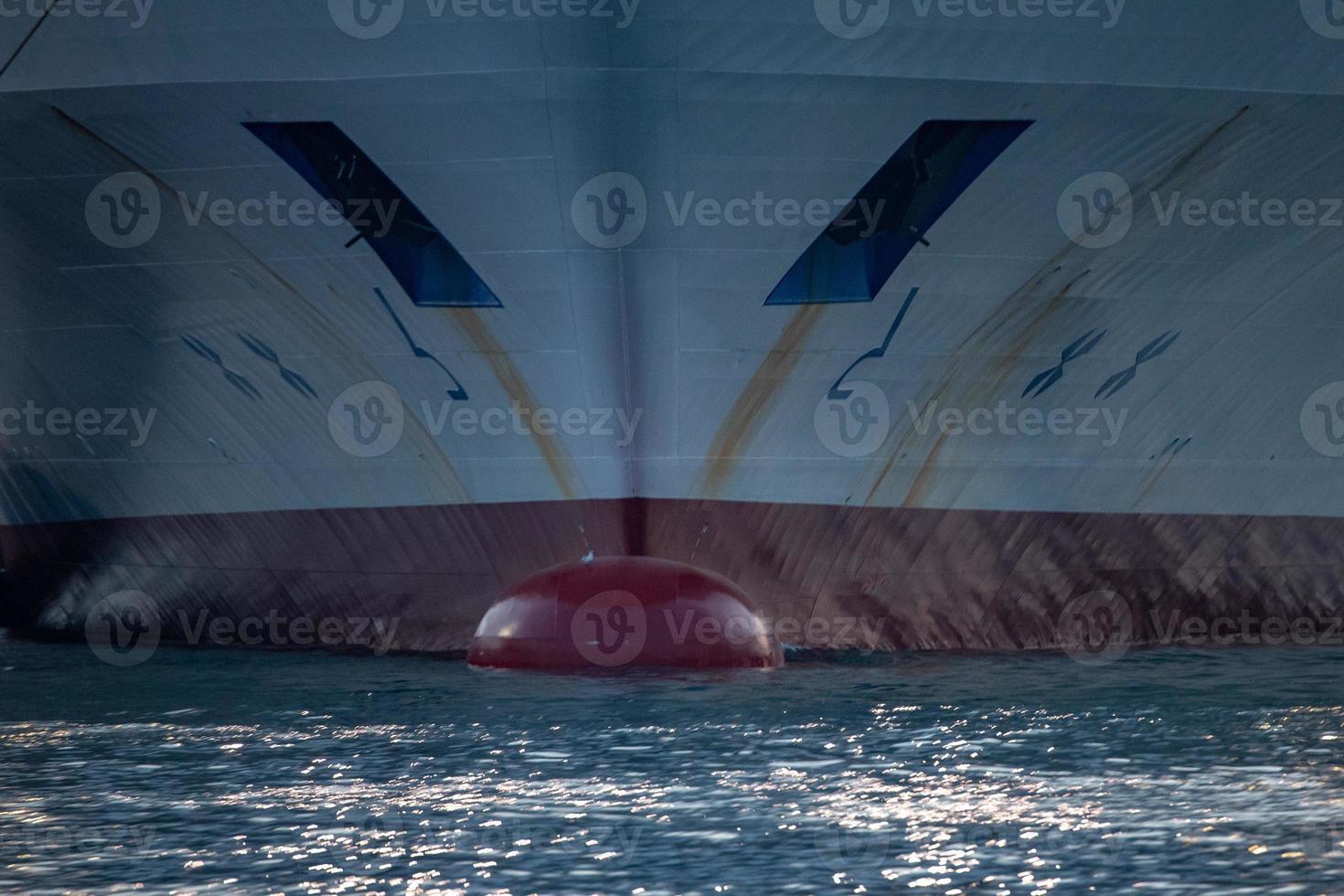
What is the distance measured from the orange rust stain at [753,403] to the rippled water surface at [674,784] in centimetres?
158

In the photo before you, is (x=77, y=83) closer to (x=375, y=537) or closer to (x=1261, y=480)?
(x=375, y=537)

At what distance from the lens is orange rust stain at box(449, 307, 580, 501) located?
1062 cm

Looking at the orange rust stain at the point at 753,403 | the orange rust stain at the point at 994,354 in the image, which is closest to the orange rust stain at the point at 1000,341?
the orange rust stain at the point at 994,354

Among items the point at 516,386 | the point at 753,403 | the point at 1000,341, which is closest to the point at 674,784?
the point at 753,403

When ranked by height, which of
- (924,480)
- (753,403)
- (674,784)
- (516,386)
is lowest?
(674,784)

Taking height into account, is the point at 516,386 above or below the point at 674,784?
above

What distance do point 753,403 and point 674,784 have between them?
5.10 m

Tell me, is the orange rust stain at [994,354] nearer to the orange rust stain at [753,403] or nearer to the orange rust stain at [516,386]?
the orange rust stain at [753,403]

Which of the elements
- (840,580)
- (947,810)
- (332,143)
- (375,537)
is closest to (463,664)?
(375,537)

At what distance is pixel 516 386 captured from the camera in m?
10.8

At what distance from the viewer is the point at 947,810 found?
18.1 ft

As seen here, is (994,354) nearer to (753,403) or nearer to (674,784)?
(753,403)

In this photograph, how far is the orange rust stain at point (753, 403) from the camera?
10.6 m

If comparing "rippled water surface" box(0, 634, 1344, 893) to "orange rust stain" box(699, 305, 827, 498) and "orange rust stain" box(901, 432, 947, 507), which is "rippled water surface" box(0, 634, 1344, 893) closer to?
"orange rust stain" box(699, 305, 827, 498)
